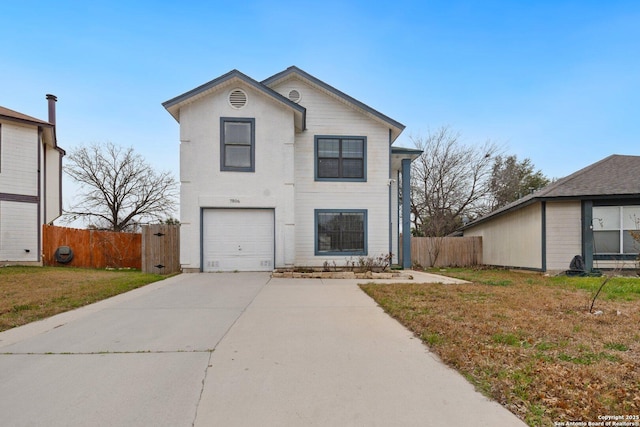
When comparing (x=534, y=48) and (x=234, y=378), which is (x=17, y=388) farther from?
(x=534, y=48)

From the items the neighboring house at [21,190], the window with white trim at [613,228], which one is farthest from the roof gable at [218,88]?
the window with white trim at [613,228]

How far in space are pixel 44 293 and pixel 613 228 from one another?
59.5 ft

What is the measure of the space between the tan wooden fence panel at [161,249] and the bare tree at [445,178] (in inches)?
753

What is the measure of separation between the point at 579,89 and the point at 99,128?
32113 mm

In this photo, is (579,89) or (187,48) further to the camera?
(579,89)

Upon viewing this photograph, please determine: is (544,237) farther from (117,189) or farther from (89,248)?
(117,189)

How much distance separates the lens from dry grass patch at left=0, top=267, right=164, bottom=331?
584 centimetres

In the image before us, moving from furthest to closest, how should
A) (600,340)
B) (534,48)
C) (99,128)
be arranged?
(99,128)
(534,48)
(600,340)

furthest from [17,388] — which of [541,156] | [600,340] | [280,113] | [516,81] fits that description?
[541,156]

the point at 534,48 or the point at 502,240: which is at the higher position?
the point at 534,48

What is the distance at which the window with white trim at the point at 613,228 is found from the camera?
12.3 meters

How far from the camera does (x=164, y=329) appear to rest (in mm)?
4883

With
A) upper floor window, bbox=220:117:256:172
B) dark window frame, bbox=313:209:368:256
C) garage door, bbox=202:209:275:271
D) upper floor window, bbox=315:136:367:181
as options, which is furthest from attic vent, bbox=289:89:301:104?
garage door, bbox=202:209:275:271

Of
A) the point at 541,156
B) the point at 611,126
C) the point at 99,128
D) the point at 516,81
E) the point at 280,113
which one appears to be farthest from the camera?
the point at 541,156
